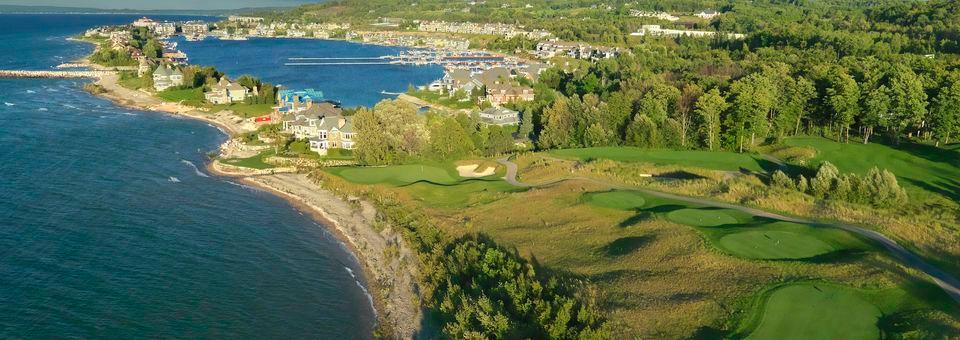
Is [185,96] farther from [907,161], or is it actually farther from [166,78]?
[907,161]

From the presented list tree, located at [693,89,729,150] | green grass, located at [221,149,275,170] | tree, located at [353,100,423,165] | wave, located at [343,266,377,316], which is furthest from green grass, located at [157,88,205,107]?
tree, located at [693,89,729,150]

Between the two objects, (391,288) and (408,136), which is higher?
(408,136)

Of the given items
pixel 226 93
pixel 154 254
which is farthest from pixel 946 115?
pixel 226 93

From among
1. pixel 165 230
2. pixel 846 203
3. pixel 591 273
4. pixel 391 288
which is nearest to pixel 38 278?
pixel 165 230

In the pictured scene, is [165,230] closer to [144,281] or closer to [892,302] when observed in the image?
[144,281]

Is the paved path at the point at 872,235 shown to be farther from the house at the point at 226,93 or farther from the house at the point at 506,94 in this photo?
the house at the point at 226,93

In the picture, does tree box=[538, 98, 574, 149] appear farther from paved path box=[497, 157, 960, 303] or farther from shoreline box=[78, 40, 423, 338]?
shoreline box=[78, 40, 423, 338]
